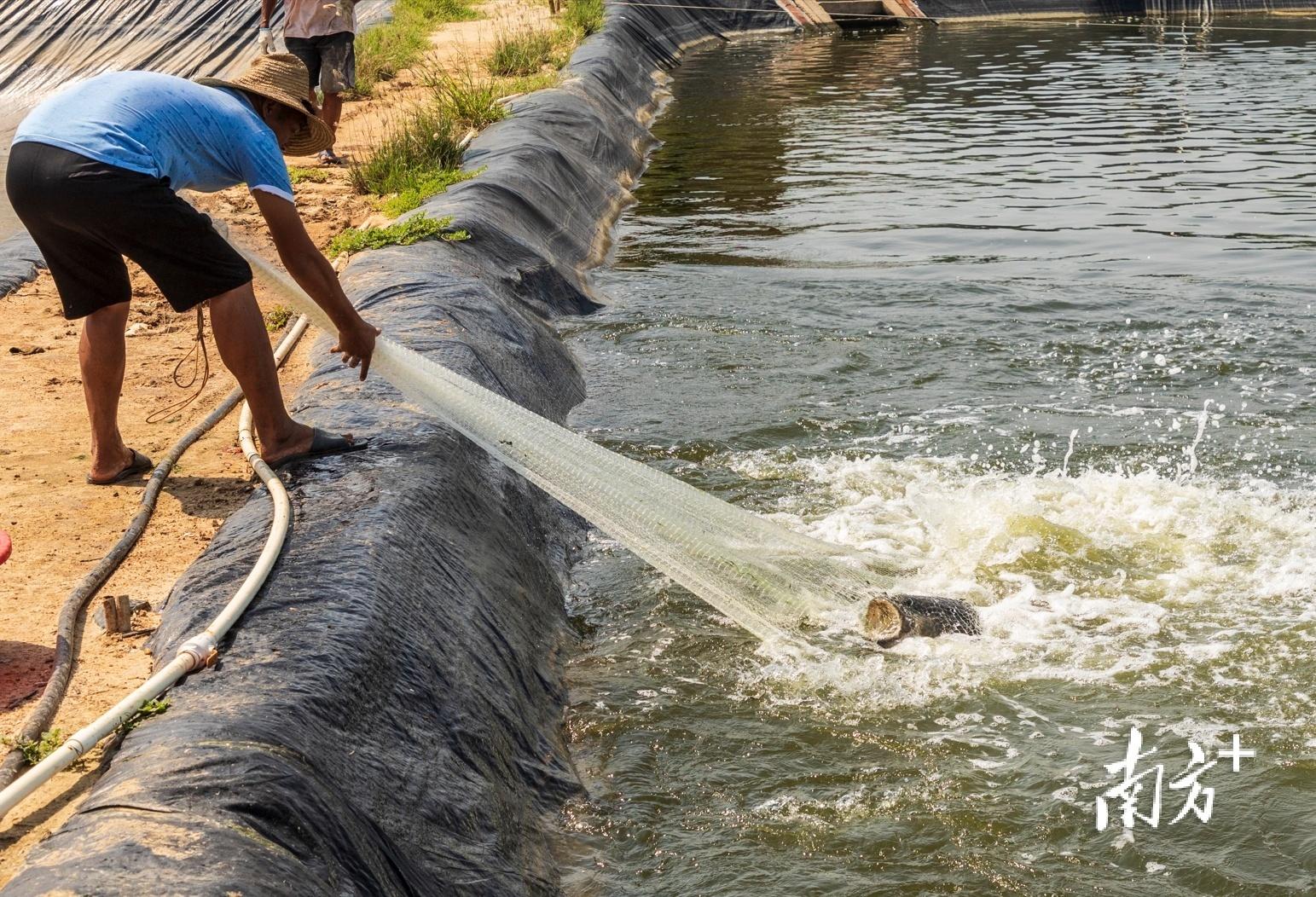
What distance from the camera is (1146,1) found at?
85.8ft

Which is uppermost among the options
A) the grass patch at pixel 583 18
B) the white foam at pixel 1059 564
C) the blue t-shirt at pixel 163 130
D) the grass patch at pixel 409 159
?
the blue t-shirt at pixel 163 130

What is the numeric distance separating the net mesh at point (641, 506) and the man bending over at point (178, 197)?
24 cm

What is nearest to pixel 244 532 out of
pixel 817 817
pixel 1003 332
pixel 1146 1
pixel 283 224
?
pixel 283 224

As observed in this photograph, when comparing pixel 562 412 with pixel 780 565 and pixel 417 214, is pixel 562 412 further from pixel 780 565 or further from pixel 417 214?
pixel 780 565

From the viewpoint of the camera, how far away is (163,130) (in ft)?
14.5

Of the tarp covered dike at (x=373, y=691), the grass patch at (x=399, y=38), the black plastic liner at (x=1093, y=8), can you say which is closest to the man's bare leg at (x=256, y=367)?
the tarp covered dike at (x=373, y=691)

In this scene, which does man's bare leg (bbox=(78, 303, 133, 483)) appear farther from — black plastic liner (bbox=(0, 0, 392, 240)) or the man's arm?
black plastic liner (bbox=(0, 0, 392, 240))

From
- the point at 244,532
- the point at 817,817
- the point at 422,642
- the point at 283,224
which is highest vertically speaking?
the point at 283,224

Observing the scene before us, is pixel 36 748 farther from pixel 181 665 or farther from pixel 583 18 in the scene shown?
pixel 583 18

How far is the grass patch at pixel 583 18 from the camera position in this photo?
62.6 ft

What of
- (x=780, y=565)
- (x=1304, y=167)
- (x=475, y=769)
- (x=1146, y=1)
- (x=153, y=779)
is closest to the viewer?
(x=153, y=779)

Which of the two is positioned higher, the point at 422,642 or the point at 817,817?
the point at 422,642

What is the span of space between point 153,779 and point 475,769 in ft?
3.63

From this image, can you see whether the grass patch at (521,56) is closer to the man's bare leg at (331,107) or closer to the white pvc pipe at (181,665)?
the man's bare leg at (331,107)
